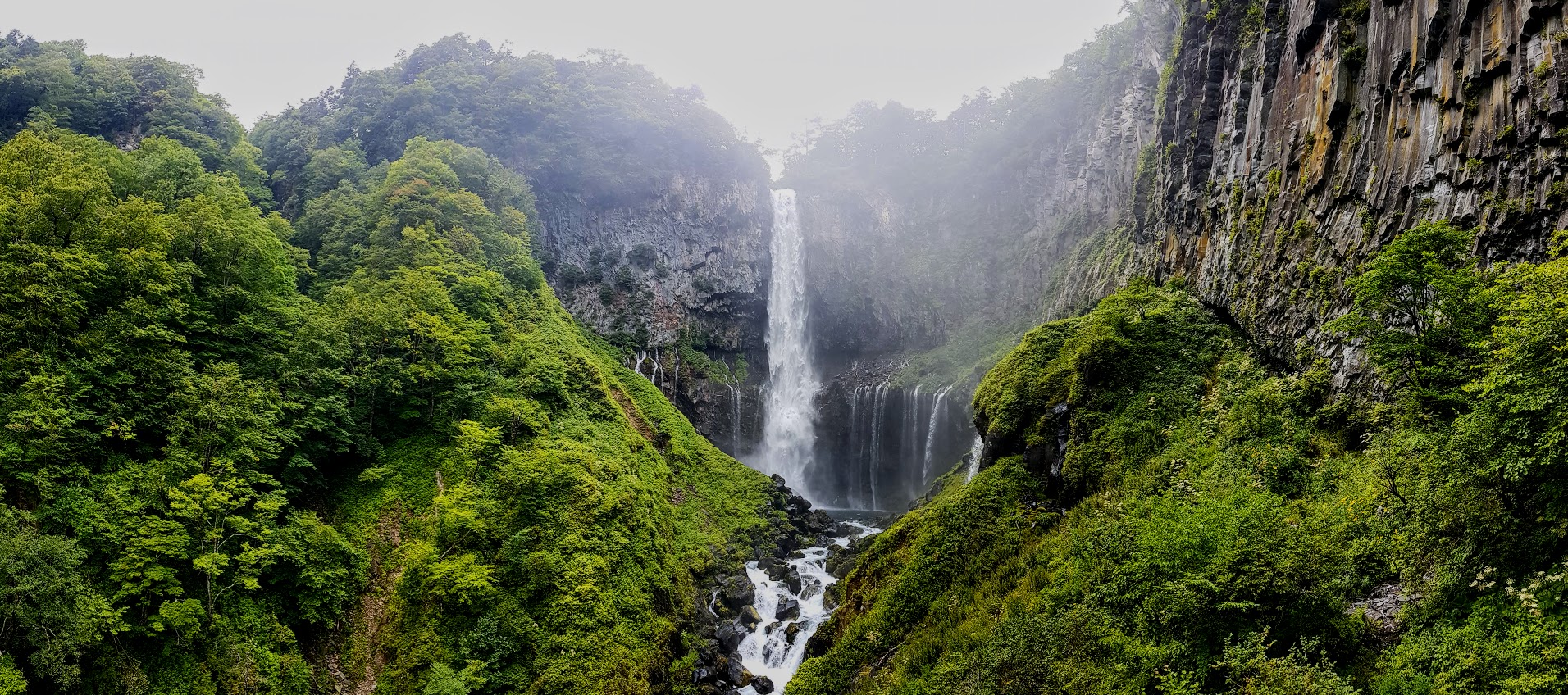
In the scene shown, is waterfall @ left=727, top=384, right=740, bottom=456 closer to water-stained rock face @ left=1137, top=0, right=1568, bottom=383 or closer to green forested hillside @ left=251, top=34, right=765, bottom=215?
green forested hillside @ left=251, top=34, right=765, bottom=215

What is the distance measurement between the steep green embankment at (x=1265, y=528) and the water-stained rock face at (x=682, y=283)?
105 ft

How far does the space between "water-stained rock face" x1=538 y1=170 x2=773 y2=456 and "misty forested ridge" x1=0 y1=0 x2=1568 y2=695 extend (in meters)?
10.5

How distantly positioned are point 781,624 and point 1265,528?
57.0 ft

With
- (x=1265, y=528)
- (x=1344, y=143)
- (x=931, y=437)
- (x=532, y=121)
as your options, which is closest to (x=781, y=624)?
(x=1265, y=528)

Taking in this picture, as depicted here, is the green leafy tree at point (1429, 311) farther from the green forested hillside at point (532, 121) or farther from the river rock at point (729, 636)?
the green forested hillside at point (532, 121)

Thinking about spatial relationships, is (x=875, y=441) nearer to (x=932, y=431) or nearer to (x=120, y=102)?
(x=932, y=431)

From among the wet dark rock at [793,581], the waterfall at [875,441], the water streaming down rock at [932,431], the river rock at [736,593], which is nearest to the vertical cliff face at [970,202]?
the waterfall at [875,441]

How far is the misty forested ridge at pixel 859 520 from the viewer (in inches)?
396

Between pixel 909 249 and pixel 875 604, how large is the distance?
48317mm

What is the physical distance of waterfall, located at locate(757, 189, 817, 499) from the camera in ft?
175

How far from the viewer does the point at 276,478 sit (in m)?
19.7

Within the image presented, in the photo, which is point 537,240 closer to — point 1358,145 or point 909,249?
point 909,249

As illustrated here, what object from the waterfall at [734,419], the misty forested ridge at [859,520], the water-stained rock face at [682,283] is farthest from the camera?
the waterfall at [734,419]

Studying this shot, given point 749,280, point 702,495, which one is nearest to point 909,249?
point 749,280
